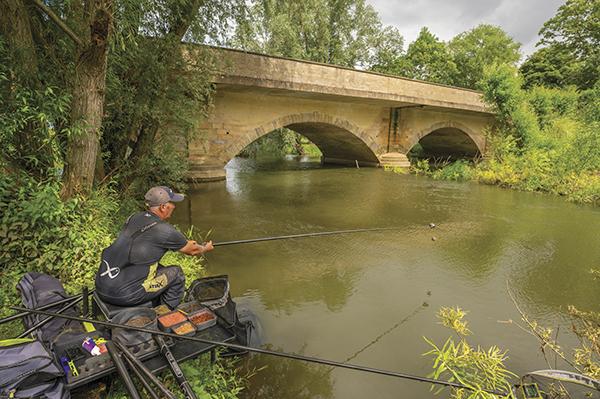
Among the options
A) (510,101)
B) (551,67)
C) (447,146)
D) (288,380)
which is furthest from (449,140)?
(288,380)

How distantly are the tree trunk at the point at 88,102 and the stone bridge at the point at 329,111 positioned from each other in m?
3.58

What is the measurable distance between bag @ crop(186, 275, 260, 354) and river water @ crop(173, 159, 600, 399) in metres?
0.22

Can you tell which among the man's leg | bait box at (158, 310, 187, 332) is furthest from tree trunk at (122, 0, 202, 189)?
bait box at (158, 310, 187, 332)

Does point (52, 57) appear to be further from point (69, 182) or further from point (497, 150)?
point (497, 150)

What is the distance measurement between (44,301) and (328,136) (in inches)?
560

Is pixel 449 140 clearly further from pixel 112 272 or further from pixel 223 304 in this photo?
pixel 112 272

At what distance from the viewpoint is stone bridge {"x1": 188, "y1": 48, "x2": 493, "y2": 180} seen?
10.0 metres

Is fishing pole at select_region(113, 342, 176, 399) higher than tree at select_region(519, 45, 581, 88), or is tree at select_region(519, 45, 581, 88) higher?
tree at select_region(519, 45, 581, 88)

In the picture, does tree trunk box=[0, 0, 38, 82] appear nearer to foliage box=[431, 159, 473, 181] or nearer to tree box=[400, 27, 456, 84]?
foliage box=[431, 159, 473, 181]

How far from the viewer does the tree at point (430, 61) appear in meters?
26.8

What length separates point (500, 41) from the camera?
92.3ft

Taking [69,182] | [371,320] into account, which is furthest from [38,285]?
[371,320]

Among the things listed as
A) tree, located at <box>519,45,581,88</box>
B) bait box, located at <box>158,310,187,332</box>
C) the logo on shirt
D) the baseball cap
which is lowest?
bait box, located at <box>158,310,187,332</box>

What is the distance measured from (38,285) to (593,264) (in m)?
6.62
